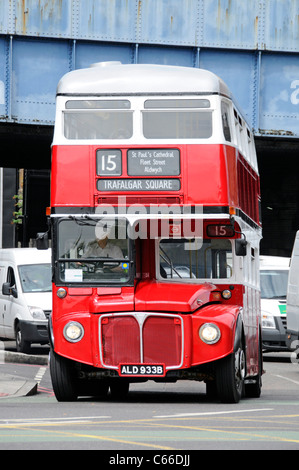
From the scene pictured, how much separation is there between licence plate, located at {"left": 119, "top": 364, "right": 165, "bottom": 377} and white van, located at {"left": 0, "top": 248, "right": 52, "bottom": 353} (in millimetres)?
12136

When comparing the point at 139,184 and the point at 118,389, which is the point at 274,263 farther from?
the point at 139,184

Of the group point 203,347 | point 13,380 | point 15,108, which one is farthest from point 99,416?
point 15,108

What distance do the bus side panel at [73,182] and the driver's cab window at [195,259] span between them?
111 cm

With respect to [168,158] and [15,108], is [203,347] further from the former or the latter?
[15,108]

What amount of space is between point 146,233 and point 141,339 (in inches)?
55.5

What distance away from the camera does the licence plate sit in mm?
13566

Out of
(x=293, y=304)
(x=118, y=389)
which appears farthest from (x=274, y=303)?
(x=118, y=389)

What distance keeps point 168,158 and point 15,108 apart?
1470cm

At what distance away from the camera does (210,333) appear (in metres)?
13.5

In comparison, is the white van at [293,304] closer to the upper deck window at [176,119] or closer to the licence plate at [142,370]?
the upper deck window at [176,119]

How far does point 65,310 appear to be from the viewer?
14.1 m

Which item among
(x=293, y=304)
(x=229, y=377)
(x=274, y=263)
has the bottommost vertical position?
(x=274, y=263)

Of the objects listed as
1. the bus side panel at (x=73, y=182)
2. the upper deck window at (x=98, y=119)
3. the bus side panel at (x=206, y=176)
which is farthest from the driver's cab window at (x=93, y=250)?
the upper deck window at (x=98, y=119)
